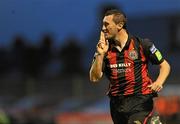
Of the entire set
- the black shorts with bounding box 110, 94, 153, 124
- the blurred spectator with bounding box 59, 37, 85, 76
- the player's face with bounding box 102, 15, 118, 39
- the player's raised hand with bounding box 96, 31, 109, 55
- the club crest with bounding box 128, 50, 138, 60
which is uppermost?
the player's face with bounding box 102, 15, 118, 39

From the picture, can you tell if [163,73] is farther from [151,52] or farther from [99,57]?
[99,57]

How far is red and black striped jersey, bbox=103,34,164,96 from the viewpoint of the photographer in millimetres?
8414

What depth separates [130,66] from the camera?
27.7 feet

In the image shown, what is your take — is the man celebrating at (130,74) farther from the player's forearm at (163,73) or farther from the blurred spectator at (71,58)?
the blurred spectator at (71,58)

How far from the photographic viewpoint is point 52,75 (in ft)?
69.2

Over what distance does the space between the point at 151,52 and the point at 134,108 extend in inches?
23.4

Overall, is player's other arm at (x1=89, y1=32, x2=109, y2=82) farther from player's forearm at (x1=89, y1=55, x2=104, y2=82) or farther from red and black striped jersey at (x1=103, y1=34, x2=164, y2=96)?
red and black striped jersey at (x1=103, y1=34, x2=164, y2=96)

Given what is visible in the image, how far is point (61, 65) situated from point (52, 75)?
0.42 meters

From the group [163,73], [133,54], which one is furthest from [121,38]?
[163,73]

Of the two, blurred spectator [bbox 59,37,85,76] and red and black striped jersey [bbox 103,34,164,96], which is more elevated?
red and black striped jersey [bbox 103,34,164,96]

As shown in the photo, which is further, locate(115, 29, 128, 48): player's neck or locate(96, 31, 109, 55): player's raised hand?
locate(115, 29, 128, 48): player's neck

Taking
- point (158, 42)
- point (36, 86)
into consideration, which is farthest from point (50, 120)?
point (158, 42)

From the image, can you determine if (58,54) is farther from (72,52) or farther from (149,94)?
(149,94)

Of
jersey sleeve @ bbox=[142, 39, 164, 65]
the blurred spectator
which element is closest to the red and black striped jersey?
jersey sleeve @ bbox=[142, 39, 164, 65]
